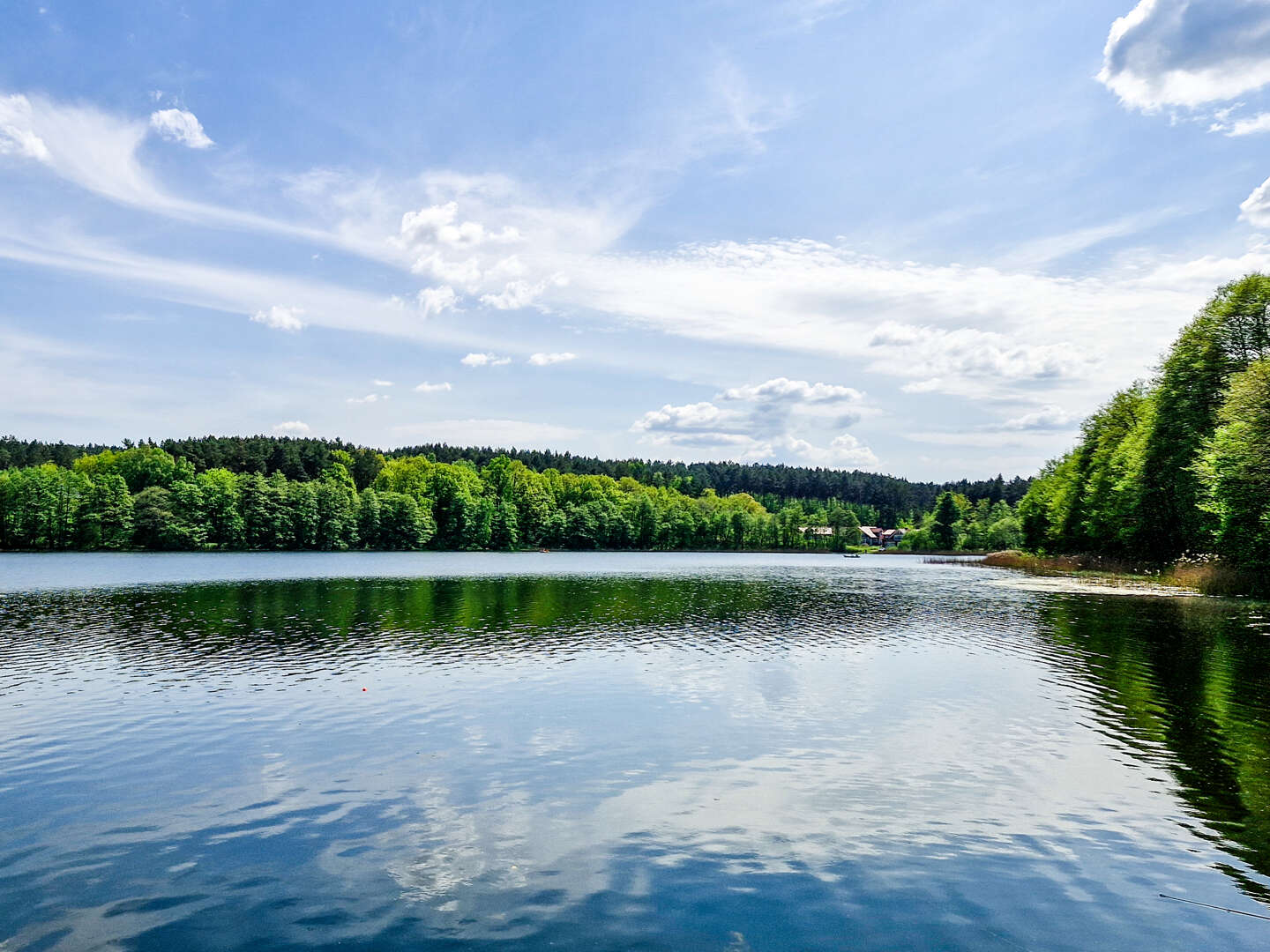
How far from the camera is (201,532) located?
155 metres

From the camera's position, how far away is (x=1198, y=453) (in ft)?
223

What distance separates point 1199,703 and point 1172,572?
204 feet

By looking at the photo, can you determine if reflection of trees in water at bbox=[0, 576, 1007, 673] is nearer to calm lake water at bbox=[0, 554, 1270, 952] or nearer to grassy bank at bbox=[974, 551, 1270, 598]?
calm lake water at bbox=[0, 554, 1270, 952]

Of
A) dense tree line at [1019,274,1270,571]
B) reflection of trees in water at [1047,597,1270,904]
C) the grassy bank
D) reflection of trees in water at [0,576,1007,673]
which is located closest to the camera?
reflection of trees in water at [1047,597,1270,904]

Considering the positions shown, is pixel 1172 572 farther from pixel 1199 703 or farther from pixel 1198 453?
pixel 1199 703

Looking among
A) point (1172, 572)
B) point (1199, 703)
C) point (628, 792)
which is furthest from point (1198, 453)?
point (628, 792)

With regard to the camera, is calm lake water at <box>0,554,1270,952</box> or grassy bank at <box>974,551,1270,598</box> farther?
grassy bank at <box>974,551,1270,598</box>

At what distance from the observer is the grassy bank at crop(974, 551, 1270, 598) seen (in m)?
63.3

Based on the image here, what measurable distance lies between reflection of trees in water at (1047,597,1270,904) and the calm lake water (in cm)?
15

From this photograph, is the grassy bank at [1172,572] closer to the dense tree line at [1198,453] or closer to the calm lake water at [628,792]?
the dense tree line at [1198,453]

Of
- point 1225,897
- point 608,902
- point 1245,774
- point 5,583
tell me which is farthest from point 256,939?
point 5,583

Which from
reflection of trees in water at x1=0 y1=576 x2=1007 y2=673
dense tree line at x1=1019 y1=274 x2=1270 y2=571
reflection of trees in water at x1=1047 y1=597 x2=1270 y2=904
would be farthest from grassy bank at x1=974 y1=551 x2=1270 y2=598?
reflection of trees in water at x1=0 y1=576 x2=1007 y2=673

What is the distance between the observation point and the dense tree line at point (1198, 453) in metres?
55.4

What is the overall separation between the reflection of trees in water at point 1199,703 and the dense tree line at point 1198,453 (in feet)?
36.0
